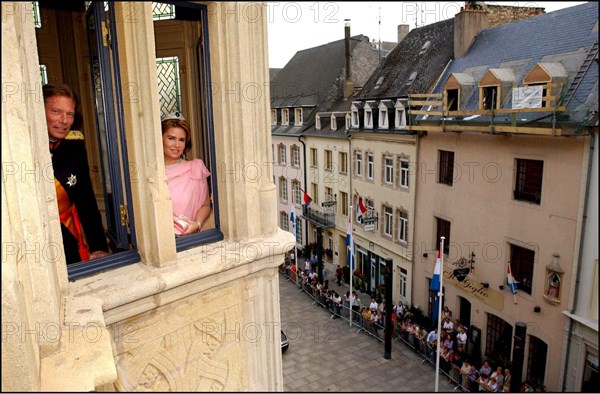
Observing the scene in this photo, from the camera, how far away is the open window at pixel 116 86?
3701 millimetres

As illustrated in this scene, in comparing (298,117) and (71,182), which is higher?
(71,182)

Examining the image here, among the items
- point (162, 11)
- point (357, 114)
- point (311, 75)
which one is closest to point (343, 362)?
point (357, 114)

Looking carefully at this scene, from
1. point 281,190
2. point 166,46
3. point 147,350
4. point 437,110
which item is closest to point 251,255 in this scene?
point 147,350

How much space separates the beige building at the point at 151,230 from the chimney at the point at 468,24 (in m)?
18.7

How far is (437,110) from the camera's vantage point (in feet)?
64.9

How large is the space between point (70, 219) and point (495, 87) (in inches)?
615

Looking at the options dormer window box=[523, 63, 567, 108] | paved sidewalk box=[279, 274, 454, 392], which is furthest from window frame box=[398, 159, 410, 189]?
dormer window box=[523, 63, 567, 108]

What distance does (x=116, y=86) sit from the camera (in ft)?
12.1

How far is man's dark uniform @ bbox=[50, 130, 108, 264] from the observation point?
4.32 m

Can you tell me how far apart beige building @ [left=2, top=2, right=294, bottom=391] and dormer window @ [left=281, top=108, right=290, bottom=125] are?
96.3ft

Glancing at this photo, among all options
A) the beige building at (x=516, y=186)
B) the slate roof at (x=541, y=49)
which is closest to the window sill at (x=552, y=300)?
the beige building at (x=516, y=186)

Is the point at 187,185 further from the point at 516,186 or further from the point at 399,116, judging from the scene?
the point at 399,116

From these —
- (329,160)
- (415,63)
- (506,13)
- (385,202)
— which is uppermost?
(506,13)

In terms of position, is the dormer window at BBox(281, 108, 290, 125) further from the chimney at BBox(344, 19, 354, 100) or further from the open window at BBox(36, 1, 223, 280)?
the open window at BBox(36, 1, 223, 280)
